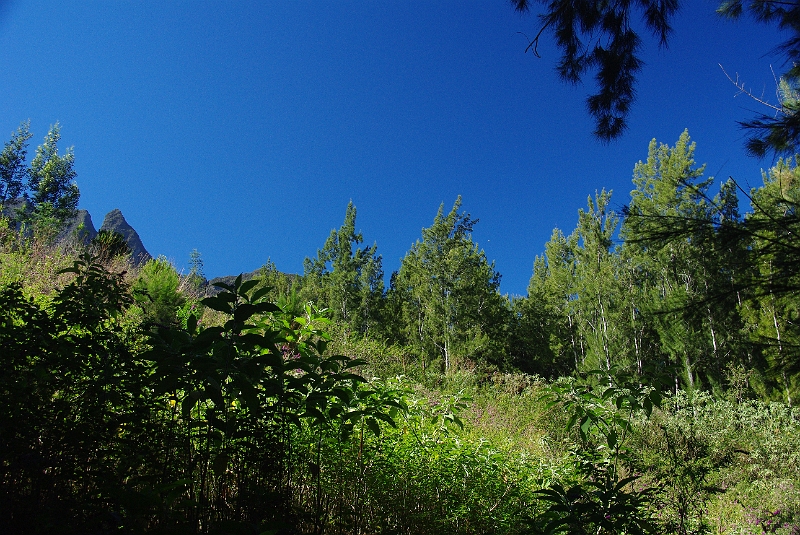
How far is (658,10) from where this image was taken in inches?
109

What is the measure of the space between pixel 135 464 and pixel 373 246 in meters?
19.6

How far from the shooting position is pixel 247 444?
1531 millimetres

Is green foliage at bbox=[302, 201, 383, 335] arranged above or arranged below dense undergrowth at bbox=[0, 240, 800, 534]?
above

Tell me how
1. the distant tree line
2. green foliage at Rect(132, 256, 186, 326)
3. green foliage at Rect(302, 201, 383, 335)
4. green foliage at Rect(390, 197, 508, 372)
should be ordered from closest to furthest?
green foliage at Rect(132, 256, 186, 326) → the distant tree line → green foliage at Rect(390, 197, 508, 372) → green foliage at Rect(302, 201, 383, 335)

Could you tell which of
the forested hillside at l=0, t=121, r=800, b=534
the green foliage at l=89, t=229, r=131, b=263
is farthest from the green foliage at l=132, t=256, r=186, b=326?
the forested hillside at l=0, t=121, r=800, b=534

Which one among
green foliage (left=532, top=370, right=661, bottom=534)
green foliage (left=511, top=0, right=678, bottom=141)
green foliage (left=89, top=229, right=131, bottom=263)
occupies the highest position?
green foliage (left=89, top=229, right=131, bottom=263)

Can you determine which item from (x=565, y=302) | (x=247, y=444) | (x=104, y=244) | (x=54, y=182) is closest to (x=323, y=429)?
(x=247, y=444)

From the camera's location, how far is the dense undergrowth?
4.37 feet

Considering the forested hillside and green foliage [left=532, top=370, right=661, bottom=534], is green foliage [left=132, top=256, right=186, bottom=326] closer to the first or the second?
the forested hillside

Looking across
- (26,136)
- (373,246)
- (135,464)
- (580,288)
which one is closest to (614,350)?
(580,288)

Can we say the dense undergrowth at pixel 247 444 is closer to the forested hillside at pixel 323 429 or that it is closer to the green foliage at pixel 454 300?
the forested hillside at pixel 323 429

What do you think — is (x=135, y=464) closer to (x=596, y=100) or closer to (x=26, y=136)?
(x=596, y=100)

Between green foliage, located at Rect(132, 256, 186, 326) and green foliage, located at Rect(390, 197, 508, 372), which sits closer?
green foliage, located at Rect(132, 256, 186, 326)

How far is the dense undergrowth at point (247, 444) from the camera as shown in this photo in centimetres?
133
